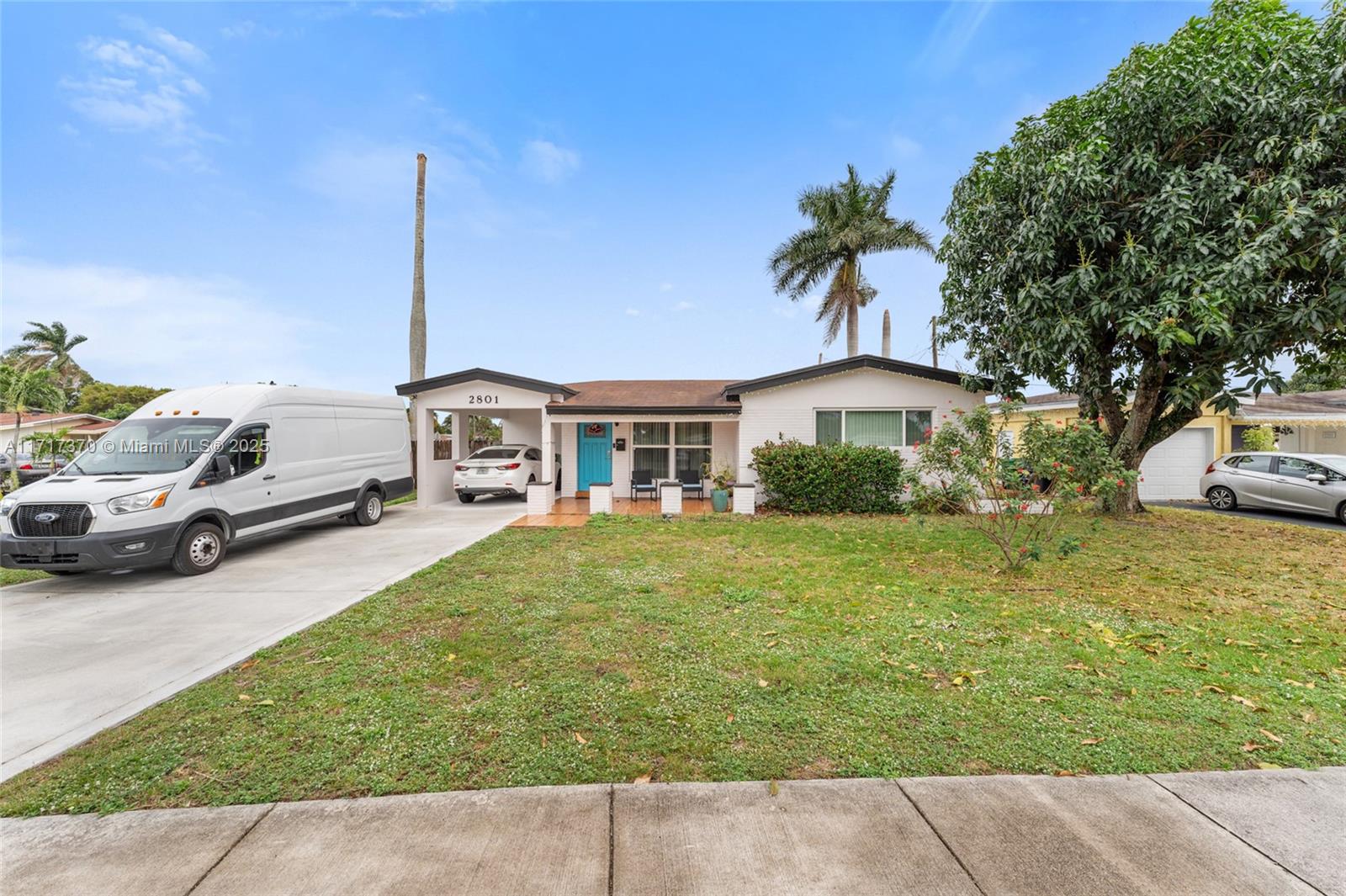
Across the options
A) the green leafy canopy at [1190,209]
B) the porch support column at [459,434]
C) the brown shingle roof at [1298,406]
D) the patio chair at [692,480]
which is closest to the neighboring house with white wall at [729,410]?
the patio chair at [692,480]

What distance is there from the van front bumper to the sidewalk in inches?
204

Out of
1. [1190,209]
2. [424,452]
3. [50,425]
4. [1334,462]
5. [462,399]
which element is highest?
[1190,209]

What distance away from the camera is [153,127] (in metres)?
11.9

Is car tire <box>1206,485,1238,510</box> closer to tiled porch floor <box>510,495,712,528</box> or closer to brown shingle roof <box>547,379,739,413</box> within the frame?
brown shingle roof <box>547,379,739,413</box>

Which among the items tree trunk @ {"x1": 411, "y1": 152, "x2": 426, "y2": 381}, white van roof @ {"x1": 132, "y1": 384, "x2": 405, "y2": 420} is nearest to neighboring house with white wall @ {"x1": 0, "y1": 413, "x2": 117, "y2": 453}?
tree trunk @ {"x1": 411, "y1": 152, "x2": 426, "y2": 381}

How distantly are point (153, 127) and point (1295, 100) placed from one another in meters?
21.3

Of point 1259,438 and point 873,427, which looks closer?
point 873,427

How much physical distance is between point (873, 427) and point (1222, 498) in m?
9.00

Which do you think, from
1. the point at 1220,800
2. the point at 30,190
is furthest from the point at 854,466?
the point at 30,190

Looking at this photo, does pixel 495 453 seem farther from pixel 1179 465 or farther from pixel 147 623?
pixel 1179 465

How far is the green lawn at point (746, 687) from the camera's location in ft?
9.09

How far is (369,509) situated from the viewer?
10.6 metres

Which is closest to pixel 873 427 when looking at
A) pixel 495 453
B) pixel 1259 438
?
pixel 495 453

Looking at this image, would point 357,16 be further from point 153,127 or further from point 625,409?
point 625,409
